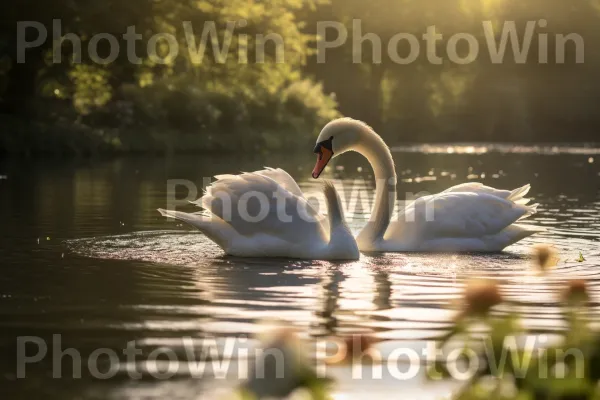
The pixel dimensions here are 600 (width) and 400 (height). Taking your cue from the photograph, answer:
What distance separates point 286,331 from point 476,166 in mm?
32457

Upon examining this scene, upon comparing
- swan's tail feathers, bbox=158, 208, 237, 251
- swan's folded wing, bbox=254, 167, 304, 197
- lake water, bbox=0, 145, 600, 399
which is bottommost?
lake water, bbox=0, 145, 600, 399

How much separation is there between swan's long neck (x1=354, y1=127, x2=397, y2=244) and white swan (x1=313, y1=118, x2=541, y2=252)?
1cm

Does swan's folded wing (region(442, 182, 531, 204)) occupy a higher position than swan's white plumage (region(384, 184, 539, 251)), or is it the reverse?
swan's folded wing (region(442, 182, 531, 204))

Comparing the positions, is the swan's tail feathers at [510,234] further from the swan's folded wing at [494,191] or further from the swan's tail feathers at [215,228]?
the swan's tail feathers at [215,228]

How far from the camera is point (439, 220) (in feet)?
40.3

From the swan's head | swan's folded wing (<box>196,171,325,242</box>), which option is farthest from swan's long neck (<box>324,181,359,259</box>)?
the swan's head

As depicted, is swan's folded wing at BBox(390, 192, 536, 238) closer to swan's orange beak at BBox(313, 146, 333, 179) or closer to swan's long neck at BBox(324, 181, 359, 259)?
swan's orange beak at BBox(313, 146, 333, 179)

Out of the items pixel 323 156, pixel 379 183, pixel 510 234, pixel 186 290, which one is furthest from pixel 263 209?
pixel 510 234

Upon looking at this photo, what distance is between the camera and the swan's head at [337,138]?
1280 centimetres

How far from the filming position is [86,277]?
10055 millimetres

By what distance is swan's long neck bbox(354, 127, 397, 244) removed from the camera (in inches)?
494

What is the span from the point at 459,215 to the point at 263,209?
230 centimetres

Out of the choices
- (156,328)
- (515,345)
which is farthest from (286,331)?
(156,328)

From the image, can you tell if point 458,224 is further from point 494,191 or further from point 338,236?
point 338,236
